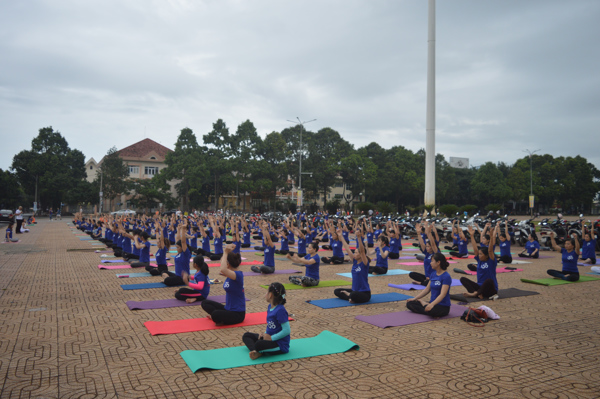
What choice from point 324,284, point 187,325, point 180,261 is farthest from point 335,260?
point 187,325

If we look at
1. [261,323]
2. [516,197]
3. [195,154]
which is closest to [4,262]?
[261,323]

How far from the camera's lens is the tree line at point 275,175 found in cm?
5131

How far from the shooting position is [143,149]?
6681 cm

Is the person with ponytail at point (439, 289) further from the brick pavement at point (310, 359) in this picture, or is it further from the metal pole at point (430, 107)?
the metal pole at point (430, 107)

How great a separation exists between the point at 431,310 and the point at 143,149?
219ft

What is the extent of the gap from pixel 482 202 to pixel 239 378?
73.5 metres

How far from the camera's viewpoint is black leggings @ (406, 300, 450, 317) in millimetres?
7590

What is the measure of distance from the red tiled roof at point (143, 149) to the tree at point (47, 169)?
7.92 meters

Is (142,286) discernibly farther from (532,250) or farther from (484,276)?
(532,250)

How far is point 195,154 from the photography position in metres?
50.1

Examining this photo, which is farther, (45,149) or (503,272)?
(45,149)

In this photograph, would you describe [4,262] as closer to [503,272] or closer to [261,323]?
[261,323]

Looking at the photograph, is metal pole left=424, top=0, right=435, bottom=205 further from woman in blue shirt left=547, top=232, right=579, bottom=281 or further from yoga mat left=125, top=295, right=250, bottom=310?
yoga mat left=125, top=295, right=250, bottom=310

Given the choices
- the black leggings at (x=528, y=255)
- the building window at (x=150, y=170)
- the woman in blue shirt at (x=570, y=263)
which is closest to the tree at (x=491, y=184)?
the black leggings at (x=528, y=255)
